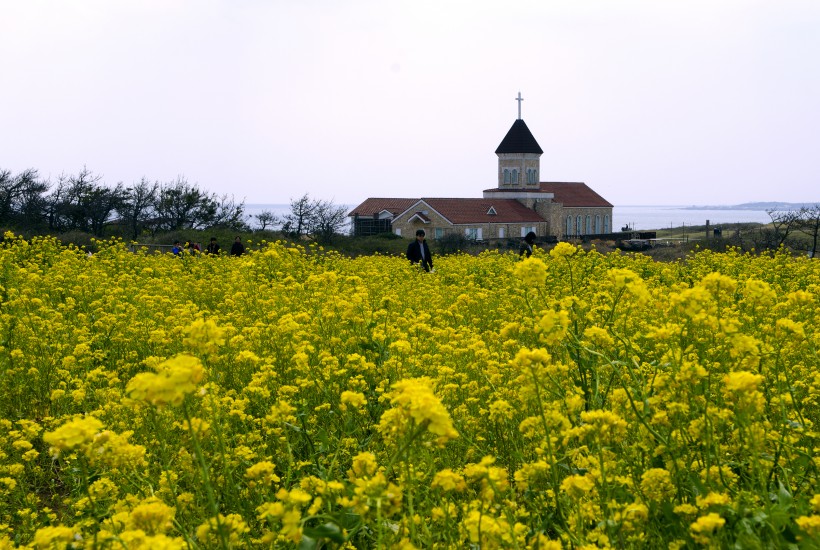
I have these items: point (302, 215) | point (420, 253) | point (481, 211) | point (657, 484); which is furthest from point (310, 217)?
point (657, 484)

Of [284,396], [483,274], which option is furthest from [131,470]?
[483,274]

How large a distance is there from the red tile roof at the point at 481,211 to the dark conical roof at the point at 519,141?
17.9 ft

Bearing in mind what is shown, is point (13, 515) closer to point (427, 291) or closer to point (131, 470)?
point (131, 470)

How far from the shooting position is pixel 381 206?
2377 inches

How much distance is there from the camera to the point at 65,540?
2.42m

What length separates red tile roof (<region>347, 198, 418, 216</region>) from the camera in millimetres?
59094

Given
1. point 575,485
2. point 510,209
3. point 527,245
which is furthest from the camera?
point 510,209

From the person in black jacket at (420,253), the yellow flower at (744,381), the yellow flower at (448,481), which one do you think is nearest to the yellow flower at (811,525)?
the yellow flower at (744,381)

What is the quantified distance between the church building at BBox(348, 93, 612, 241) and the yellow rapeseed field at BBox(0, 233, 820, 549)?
4657cm

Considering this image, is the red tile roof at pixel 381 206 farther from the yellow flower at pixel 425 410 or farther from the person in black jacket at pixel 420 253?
the yellow flower at pixel 425 410

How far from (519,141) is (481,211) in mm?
10910

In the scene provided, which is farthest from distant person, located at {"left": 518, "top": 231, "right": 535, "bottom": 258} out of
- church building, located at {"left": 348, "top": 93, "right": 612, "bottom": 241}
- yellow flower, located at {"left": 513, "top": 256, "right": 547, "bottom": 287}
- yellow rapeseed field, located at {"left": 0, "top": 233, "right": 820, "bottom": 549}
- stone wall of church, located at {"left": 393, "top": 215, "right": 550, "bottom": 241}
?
stone wall of church, located at {"left": 393, "top": 215, "right": 550, "bottom": 241}

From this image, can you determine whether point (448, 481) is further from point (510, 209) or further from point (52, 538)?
point (510, 209)

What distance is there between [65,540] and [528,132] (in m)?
67.0
